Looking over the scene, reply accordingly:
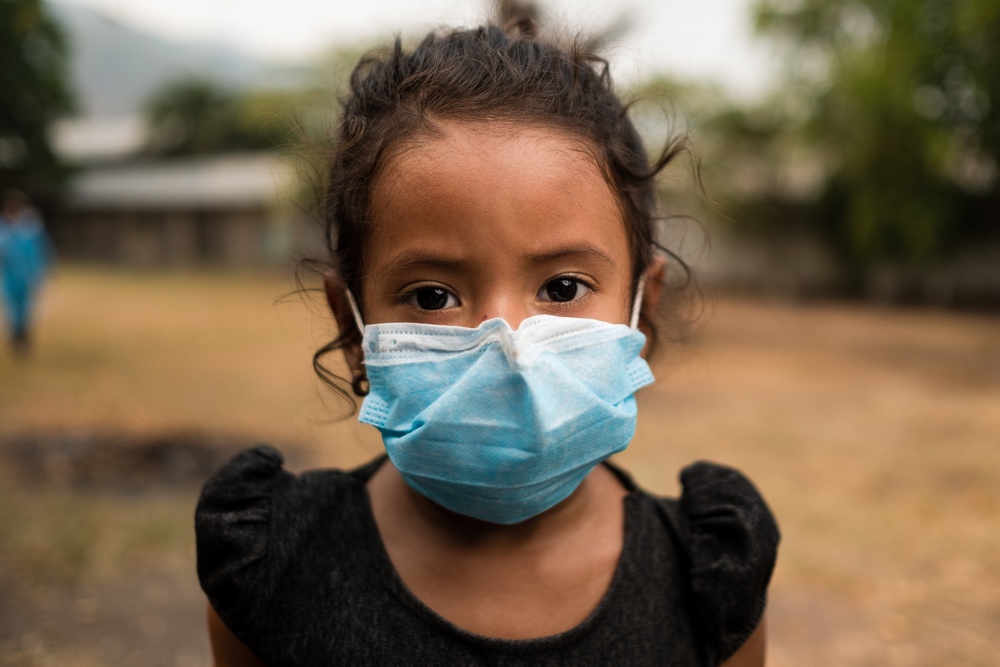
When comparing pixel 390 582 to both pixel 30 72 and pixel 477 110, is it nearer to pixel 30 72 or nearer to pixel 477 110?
pixel 477 110

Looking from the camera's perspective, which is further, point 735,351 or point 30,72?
point 735,351

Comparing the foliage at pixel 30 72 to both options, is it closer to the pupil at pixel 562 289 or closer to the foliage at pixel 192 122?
the pupil at pixel 562 289

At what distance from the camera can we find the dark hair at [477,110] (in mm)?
1393

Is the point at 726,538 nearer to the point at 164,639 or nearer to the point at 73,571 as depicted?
the point at 164,639

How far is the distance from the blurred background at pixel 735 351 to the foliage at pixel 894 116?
5 centimetres

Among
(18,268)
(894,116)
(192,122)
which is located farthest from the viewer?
(192,122)

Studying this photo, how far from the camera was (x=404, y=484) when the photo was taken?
1.52 metres

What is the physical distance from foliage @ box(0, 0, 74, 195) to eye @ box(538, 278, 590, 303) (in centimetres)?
332

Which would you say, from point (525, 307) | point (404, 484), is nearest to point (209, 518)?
point (404, 484)

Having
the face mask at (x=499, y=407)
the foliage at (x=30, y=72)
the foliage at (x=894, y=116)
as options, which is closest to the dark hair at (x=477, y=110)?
the face mask at (x=499, y=407)

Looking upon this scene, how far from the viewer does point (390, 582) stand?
137 centimetres

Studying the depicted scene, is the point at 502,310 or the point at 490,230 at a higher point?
the point at 490,230

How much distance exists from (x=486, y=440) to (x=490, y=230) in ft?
1.08

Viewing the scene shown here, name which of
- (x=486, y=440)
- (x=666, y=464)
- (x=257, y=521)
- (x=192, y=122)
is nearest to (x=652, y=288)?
(x=486, y=440)
